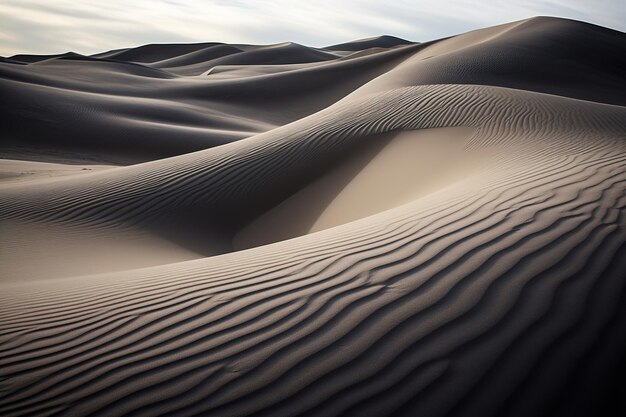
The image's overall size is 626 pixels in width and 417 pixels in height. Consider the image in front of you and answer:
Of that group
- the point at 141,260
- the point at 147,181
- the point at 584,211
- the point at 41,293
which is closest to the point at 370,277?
the point at 584,211

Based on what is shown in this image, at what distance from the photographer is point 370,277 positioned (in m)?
3.52

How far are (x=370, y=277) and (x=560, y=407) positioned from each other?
142 cm

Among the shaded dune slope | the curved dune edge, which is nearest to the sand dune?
the curved dune edge

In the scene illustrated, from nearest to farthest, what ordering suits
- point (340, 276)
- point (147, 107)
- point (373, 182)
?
point (340, 276), point (373, 182), point (147, 107)

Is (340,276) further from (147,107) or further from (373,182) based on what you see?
(147,107)

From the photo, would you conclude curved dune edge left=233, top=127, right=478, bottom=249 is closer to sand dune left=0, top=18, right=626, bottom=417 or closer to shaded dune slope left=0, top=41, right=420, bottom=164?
sand dune left=0, top=18, right=626, bottom=417

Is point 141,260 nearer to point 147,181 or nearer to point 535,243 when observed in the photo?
point 147,181

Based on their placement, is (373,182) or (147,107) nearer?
(373,182)

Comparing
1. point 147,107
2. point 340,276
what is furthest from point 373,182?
point 147,107

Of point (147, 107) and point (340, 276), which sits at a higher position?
point (147, 107)

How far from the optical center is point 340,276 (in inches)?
142

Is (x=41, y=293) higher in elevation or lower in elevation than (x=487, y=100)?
lower

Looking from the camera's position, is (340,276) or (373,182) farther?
(373,182)

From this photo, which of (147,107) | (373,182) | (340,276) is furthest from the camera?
(147,107)
